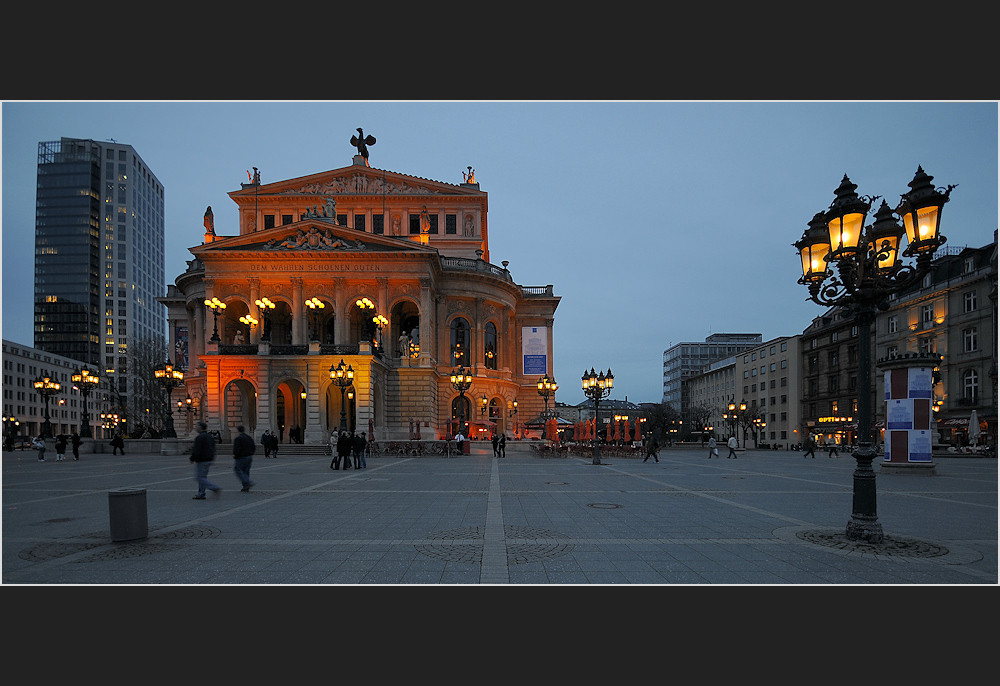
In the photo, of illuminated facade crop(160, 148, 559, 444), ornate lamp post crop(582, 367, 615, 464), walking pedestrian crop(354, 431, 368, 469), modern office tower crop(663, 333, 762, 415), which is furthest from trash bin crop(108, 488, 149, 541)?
modern office tower crop(663, 333, 762, 415)

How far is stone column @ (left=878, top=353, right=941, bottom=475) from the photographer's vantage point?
21.4 m

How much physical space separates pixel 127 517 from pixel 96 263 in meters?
145

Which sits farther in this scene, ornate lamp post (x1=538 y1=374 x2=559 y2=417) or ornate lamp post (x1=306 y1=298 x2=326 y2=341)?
ornate lamp post (x1=538 y1=374 x2=559 y2=417)

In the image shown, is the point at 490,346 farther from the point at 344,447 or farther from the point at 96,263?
the point at 96,263

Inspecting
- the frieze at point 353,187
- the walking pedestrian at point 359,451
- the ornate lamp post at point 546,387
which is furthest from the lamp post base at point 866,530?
the frieze at point 353,187

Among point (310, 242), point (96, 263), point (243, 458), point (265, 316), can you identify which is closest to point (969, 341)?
point (310, 242)

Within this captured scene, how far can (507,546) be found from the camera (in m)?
8.53

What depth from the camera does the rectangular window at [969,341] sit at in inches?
1919

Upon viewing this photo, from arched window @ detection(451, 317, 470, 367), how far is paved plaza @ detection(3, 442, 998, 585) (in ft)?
130

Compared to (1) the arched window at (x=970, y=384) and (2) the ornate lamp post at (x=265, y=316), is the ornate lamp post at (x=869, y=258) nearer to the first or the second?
(2) the ornate lamp post at (x=265, y=316)

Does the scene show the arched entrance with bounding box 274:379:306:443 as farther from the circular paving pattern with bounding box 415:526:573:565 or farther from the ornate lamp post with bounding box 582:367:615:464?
the circular paving pattern with bounding box 415:526:573:565

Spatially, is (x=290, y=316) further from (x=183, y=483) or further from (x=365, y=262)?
(x=183, y=483)

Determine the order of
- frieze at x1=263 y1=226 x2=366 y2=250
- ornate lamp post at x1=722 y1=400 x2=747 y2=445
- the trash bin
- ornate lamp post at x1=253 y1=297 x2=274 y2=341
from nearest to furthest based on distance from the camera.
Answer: the trash bin < ornate lamp post at x1=253 y1=297 x2=274 y2=341 < frieze at x1=263 y1=226 x2=366 y2=250 < ornate lamp post at x1=722 y1=400 x2=747 y2=445

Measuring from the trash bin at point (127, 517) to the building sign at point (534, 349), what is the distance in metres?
53.1
